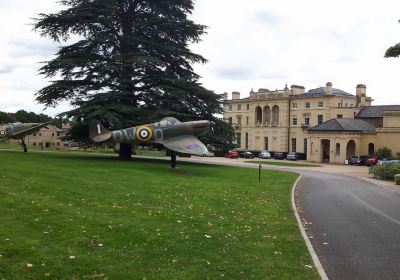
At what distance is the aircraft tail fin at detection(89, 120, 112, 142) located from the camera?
3198 centimetres

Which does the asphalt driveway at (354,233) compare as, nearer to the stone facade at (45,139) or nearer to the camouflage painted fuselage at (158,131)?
the camouflage painted fuselage at (158,131)

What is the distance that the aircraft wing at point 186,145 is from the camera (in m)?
28.4

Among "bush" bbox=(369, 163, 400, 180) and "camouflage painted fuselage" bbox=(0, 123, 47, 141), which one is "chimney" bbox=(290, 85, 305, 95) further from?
"camouflage painted fuselage" bbox=(0, 123, 47, 141)

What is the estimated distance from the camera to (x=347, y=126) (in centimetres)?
6581

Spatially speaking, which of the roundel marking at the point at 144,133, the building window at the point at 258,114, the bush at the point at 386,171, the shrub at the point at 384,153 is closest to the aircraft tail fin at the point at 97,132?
the roundel marking at the point at 144,133

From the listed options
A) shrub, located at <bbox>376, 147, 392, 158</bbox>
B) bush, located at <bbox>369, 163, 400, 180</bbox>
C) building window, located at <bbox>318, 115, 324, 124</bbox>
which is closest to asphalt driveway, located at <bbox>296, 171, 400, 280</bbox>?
bush, located at <bbox>369, 163, 400, 180</bbox>

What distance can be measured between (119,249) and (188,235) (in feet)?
6.83

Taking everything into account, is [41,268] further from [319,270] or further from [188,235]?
[319,270]

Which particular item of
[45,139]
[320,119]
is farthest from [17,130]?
[45,139]

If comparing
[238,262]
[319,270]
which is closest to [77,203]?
[238,262]

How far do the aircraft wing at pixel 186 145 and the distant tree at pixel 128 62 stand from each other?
450 centimetres

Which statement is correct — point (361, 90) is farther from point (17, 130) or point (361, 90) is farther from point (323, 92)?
point (17, 130)

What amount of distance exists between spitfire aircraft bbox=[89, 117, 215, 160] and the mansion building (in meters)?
26.4

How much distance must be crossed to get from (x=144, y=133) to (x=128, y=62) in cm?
723
